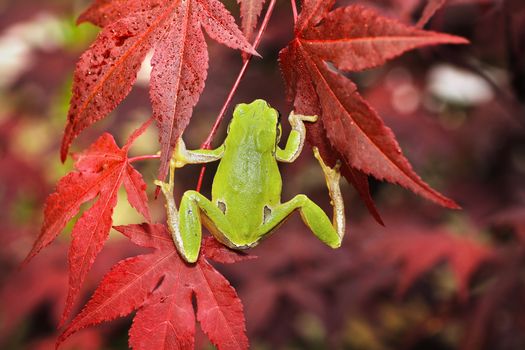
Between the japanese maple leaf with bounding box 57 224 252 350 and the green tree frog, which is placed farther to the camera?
the green tree frog

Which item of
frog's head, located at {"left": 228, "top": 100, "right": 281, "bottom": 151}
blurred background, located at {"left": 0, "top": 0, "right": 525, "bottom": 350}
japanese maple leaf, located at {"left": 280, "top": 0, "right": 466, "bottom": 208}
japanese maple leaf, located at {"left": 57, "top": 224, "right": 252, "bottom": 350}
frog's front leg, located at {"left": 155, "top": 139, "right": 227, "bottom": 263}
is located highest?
japanese maple leaf, located at {"left": 280, "top": 0, "right": 466, "bottom": 208}

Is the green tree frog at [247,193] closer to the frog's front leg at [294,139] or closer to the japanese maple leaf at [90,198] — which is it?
the frog's front leg at [294,139]

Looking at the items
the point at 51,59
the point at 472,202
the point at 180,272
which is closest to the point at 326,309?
the point at 472,202

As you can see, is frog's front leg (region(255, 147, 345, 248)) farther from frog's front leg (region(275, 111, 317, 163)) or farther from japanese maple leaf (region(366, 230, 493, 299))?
japanese maple leaf (region(366, 230, 493, 299))

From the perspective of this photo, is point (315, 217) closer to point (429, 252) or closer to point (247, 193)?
point (247, 193)

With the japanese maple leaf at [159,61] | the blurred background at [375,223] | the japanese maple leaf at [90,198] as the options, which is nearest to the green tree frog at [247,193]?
the japanese maple leaf at [90,198]

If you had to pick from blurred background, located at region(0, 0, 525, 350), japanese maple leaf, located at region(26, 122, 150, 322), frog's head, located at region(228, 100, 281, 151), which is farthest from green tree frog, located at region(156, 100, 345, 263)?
blurred background, located at region(0, 0, 525, 350)

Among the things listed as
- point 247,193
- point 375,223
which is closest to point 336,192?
point 247,193
